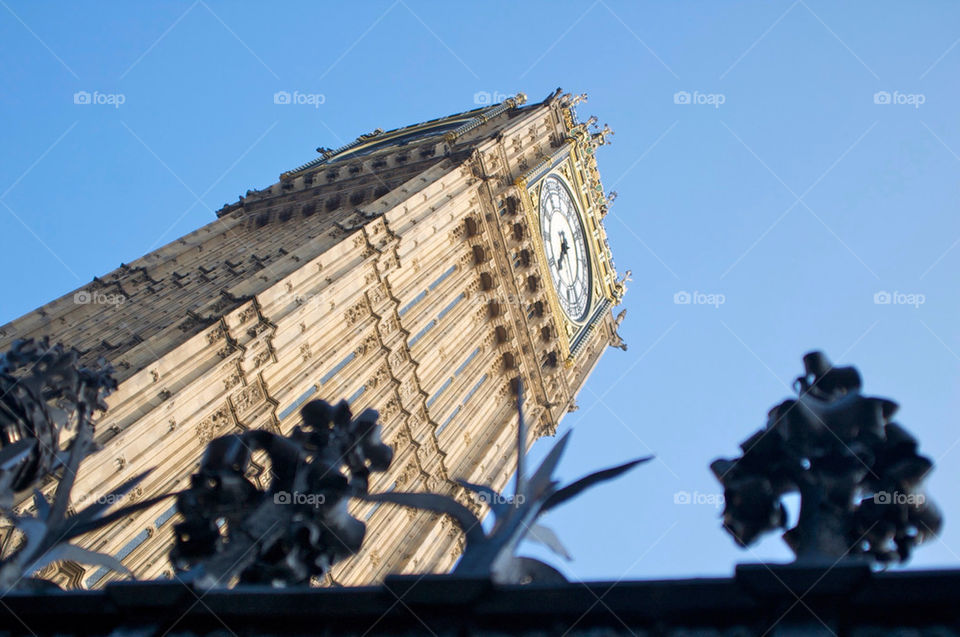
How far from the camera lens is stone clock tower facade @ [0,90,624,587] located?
20609 millimetres

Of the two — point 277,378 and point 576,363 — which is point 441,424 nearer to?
point 277,378

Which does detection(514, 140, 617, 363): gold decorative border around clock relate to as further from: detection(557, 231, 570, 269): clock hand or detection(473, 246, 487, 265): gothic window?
detection(473, 246, 487, 265): gothic window

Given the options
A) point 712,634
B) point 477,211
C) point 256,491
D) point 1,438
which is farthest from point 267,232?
point 712,634

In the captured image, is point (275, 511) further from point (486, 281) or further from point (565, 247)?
point (565, 247)

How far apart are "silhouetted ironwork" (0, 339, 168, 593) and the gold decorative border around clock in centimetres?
3182

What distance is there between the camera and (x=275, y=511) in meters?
6.04

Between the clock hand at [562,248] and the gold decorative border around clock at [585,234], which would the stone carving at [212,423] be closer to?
the gold decorative border around clock at [585,234]

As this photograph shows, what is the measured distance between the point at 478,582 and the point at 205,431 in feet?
59.0

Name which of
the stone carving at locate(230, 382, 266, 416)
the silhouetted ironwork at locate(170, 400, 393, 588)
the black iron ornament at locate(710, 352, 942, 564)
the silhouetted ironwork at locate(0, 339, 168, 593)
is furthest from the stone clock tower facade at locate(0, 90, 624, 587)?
the black iron ornament at locate(710, 352, 942, 564)

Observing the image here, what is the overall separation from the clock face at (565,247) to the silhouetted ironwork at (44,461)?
111 ft

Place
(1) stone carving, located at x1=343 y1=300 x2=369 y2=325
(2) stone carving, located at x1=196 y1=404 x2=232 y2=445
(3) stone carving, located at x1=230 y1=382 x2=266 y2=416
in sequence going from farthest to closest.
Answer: (1) stone carving, located at x1=343 y1=300 x2=369 y2=325
(3) stone carving, located at x1=230 y1=382 x2=266 y2=416
(2) stone carving, located at x1=196 y1=404 x2=232 y2=445

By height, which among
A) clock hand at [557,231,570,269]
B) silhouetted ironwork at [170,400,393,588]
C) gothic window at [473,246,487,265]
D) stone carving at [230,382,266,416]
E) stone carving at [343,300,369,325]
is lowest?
silhouetted ironwork at [170,400,393,588]

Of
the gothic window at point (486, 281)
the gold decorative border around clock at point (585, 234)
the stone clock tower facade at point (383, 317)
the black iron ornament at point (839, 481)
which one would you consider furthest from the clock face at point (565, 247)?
the black iron ornament at point (839, 481)

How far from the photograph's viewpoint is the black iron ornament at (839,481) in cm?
517
